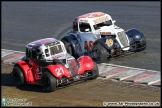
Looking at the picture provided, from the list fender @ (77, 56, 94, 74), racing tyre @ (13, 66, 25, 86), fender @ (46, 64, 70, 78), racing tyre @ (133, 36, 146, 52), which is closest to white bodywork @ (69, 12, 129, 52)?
racing tyre @ (133, 36, 146, 52)

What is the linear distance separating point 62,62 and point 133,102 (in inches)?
160

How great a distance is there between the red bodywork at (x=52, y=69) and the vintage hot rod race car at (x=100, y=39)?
2.66m

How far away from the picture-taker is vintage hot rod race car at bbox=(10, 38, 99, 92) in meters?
21.8

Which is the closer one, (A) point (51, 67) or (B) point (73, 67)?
(A) point (51, 67)

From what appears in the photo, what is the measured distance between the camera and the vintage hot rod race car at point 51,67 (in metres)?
21.8

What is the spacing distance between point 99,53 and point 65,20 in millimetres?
10402

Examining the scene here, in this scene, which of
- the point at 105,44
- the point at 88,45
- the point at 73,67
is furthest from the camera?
the point at 88,45

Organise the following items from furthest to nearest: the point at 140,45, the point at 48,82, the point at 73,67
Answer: the point at 140,45
the point at 73,67
the point at 48,82

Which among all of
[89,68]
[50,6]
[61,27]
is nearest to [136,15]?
[61,27]

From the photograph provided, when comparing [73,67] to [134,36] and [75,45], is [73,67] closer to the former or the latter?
[75,45]

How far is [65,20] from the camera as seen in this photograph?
116 ft

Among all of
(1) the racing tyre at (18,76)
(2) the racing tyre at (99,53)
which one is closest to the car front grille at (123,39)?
(2) the racing tyre at (99,53)

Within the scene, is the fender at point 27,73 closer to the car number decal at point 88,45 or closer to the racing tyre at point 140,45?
the car number decal at point 88,45

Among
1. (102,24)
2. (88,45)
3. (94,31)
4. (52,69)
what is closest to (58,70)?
(52,69)
